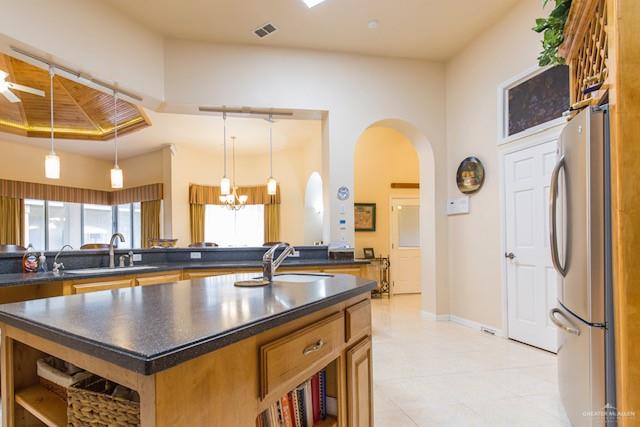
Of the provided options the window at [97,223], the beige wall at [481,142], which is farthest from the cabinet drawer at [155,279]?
the window at [97,223]

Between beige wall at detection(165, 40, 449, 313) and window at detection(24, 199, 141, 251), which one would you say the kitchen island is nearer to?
beige wall at detection(165, 40, 449, 313)

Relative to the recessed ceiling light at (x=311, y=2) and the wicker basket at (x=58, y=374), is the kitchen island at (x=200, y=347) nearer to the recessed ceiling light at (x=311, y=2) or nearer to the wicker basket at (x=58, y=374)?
the wicker basket at (x=58, y=374)

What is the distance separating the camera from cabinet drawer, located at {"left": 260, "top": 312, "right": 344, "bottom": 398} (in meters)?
1.02

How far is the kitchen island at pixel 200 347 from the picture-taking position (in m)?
0.79

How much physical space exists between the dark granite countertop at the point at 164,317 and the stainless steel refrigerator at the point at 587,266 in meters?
1.01

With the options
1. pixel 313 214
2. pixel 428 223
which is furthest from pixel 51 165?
pixel 313 214

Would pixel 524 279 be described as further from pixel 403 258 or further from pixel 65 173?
pixel 65 173

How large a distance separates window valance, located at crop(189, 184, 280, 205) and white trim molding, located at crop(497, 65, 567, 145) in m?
5.46

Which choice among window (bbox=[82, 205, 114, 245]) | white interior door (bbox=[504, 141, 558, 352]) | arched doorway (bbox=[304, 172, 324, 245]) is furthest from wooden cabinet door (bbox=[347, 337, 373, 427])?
window (bbox=[82, 205, 114, 245])

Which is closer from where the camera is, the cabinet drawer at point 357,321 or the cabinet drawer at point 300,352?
the cabinet drawer at point 300,352

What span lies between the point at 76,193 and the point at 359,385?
8.35 meters

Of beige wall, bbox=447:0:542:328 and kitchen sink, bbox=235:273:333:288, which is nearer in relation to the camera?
kitchen sink, bbox=235:273:333:288

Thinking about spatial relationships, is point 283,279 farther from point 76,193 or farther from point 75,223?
point 75,223

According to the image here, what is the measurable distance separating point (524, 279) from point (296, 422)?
9.88 ft
